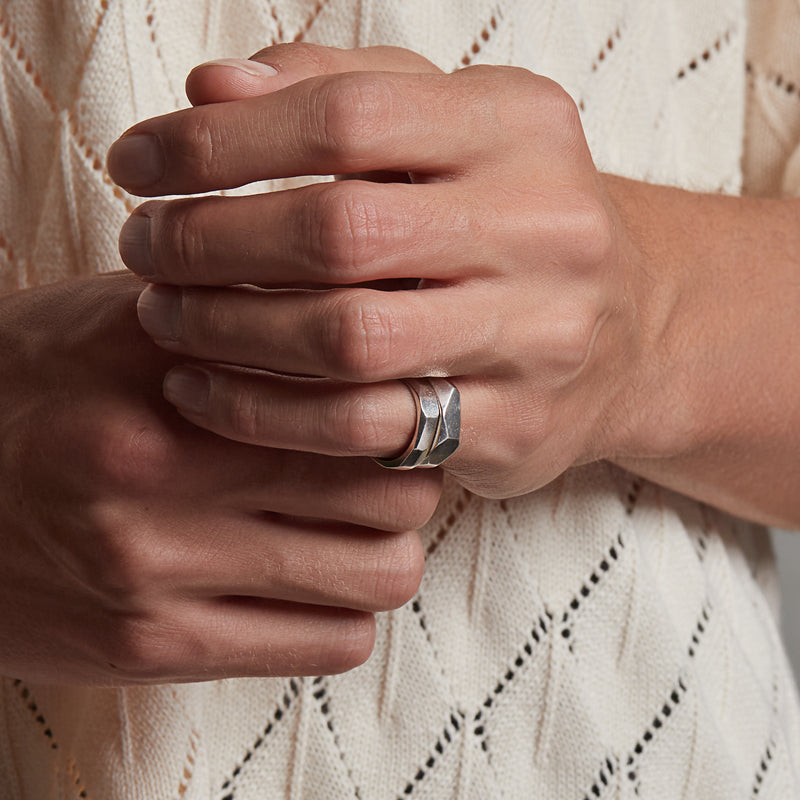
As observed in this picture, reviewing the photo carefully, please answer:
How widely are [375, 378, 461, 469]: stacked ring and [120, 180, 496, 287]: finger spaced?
0.06 meters

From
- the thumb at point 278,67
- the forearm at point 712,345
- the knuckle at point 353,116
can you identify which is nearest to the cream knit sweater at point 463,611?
the forearm at point 712,345

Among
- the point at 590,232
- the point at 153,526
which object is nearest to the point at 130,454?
the point at 153,526

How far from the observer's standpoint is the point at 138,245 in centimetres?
44

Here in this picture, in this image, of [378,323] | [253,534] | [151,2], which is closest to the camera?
[378,323]

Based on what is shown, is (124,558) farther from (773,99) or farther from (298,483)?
(773,99)

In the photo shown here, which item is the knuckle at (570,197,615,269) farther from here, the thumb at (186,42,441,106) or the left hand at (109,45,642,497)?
the thumb at (186,42,441,106)

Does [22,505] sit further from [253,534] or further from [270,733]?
[270,733]

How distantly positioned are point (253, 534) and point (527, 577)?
1.00 ft

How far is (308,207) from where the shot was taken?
1.32 ft

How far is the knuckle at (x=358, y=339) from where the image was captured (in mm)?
394

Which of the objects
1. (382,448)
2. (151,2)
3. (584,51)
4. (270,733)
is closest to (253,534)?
(382,448)

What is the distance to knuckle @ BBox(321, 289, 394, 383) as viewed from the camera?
394 mm

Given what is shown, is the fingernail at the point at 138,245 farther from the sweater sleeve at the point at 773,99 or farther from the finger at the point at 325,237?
the sweater sleeve at the point at 773,99

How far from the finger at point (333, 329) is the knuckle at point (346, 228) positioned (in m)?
0.02
